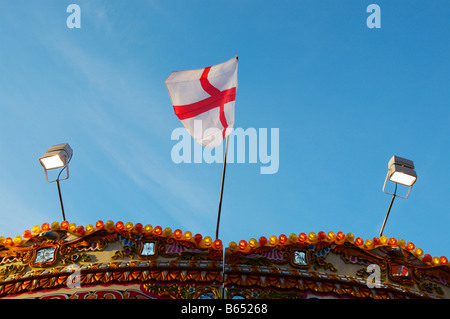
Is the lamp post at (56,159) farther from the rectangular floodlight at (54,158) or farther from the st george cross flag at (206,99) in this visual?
the st george cross flag at (206,99)

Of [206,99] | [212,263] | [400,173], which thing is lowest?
[212,263]

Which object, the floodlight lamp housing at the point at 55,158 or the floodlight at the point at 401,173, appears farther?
the floodlight lamp housing at the point at 55,158

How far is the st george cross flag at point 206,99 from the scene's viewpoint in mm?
12258

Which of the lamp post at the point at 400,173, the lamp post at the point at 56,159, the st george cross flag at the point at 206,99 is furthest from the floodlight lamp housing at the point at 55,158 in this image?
the lamp post at the point at 400,173

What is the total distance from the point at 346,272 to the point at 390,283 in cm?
99

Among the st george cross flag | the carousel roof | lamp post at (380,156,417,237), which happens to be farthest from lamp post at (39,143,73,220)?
lamp post at (380,156,417,237)

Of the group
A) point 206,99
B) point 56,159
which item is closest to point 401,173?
point 206,99

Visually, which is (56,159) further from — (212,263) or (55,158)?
(212,263)

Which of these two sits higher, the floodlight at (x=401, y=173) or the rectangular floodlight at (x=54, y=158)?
the rectangular floodlight at (x=54, y=158)

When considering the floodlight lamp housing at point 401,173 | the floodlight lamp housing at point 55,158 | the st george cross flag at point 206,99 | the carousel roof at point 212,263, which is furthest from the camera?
the floodlight lamp housing at point 55,158

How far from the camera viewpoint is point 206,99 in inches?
499

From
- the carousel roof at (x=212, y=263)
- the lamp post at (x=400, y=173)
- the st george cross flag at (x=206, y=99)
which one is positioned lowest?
the carousel roof at (x=212, y=263)
